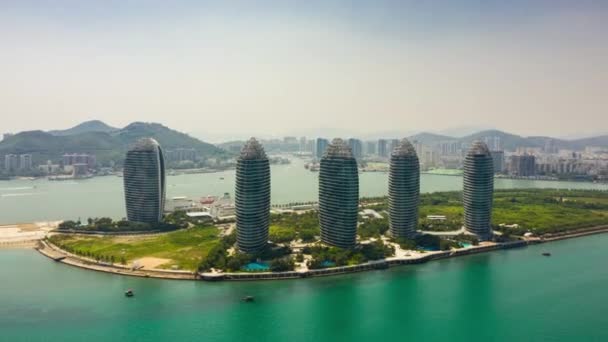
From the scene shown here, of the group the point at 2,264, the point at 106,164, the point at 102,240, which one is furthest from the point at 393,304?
the point at 106,164

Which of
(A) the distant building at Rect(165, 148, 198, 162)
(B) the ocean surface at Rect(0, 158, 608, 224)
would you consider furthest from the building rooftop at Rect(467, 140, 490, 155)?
(A) the distant building at Rect(165, 148, 198, 162)

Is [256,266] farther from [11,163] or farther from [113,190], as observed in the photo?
[11,163]

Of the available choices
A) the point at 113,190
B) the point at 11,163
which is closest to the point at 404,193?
the point at 113,190

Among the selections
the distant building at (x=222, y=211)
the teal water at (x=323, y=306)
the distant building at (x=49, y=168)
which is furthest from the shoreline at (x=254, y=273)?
the distant building at (x=49, y=168)

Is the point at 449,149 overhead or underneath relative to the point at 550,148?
underneath

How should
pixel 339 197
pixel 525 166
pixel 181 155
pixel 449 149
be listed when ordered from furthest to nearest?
1. pixel 449 149
2. pixel 181 155
3. pixel 525 166
4. pixel 339 197

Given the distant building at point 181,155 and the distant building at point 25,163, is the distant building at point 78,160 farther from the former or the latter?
the distant building at point 181,155

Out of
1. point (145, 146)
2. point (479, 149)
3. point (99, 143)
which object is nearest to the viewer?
point (479, 149)
